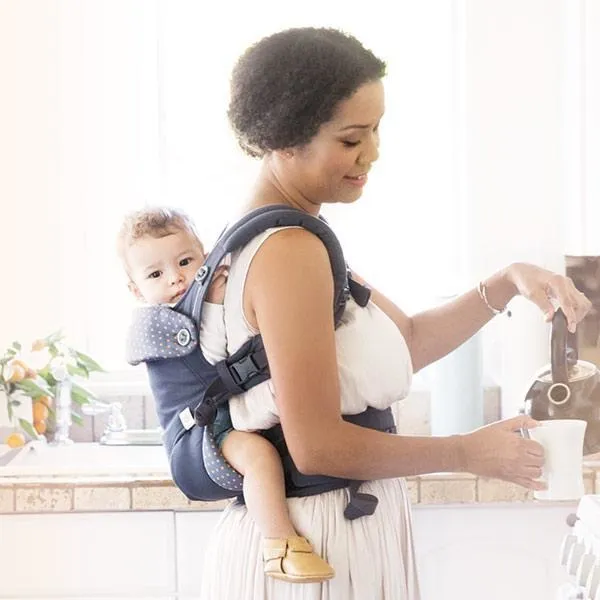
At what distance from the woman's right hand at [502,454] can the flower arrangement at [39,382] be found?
1496 mm

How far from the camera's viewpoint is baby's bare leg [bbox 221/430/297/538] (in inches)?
58.2

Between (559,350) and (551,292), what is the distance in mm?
177

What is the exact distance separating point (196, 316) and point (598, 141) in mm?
1534

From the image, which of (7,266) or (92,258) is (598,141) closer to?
(92,258)

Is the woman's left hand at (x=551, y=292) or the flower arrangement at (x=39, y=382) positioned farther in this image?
the flower arrangement at (x=39, y=382)

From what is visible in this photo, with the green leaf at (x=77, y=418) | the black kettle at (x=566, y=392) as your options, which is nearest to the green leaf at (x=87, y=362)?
the green leaf at (x=77, y=418)

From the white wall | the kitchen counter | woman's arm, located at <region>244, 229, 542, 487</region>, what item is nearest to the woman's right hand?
woman's arm, located at <region>244, 229, 542, 487</region>

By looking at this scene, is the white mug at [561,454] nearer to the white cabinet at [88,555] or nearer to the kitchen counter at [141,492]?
the kitchen counter at [141,492]

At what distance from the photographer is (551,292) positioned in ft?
5.37

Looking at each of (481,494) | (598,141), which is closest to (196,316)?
Answer: (481,494)

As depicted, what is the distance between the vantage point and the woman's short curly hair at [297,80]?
4.63 ft

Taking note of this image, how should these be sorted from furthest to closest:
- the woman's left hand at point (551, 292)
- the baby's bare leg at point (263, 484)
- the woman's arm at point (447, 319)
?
the woman's arm at point (447, 319) → the woman's left hand at point (551, 292) → the baby's bare leg at point (263, 484)

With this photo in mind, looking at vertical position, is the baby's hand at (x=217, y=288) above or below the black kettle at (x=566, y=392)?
above

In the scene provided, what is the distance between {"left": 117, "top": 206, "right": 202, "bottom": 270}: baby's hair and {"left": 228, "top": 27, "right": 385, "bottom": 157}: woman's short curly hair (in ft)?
1.78
